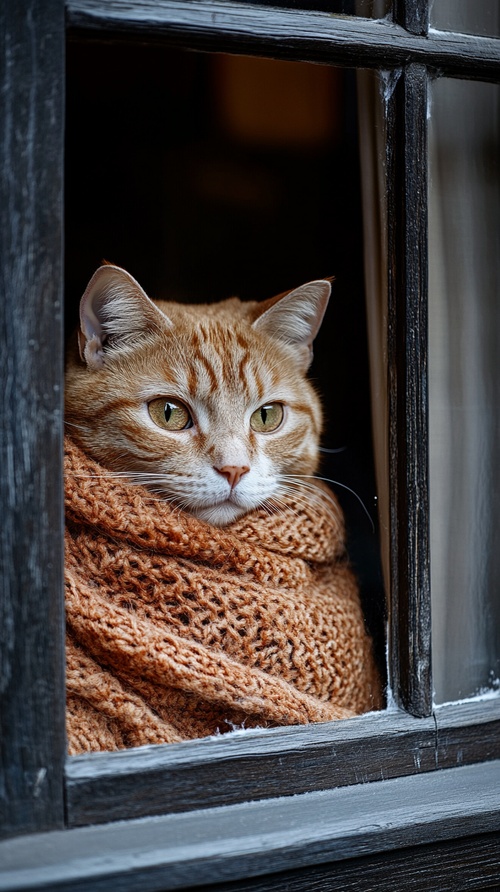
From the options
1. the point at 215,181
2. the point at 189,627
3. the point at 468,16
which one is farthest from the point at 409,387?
the point at 215,181

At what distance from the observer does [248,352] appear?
123 centimetres

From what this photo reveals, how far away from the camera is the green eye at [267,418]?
3.96ft

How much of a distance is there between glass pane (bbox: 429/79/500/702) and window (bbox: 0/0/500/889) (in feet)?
0.32

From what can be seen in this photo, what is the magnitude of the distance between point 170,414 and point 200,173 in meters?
0.96

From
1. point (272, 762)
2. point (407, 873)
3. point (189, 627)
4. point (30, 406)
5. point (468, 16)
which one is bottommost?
point (407, 873)

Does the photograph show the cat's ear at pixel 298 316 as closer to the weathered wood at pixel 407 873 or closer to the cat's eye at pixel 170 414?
the cat's eye at pixel 170 414

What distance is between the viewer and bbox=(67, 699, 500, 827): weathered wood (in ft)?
2.81

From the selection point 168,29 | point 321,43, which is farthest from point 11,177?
point 321,43

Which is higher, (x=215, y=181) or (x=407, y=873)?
(x=215, y=181)

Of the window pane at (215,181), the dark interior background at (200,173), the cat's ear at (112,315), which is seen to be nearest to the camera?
the cat's ear at (112,315)

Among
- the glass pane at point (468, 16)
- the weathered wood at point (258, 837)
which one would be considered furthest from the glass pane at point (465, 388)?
the weathered wood at point (258, 837)

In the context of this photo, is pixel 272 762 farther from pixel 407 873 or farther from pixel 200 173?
pixel 200 173

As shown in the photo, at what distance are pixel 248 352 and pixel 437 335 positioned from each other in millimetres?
305

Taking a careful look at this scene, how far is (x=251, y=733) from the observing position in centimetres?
94
